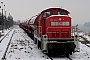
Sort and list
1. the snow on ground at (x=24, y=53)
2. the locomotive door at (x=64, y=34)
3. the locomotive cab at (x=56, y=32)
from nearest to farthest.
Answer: the snow on ground at (x=24, y=53)
the locomotive cab at (x=56, y=32)
the locomotive door at (x=64, y=34)

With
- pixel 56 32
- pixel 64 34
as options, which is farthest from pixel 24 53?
pixel 64 34

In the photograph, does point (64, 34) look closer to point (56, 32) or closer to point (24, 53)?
point (56, 32)

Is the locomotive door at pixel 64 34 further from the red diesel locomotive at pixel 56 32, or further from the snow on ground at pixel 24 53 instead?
the snow on ground at pixel 24 53

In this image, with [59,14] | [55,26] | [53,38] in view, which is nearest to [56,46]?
[53,38]

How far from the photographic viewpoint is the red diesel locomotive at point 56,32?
1199 centimetres

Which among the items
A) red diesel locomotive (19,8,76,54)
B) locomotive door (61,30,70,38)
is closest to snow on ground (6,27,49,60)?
red diesel locomotive (19,8,76,54)

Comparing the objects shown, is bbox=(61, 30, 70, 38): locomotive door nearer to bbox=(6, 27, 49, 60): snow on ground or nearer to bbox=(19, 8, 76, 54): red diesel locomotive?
bbox=(19, 8, 76, 54): red diesel locomotive

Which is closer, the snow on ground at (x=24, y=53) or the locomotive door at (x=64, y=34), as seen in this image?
the snow on ground at (x=24, y=53)

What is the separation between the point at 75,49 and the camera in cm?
1226

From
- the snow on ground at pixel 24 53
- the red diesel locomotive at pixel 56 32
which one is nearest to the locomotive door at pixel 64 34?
the red diesel locomotive at pixel 56 32

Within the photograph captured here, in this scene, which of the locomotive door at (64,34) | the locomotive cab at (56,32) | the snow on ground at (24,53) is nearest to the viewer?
the snow on ground at (24,53)

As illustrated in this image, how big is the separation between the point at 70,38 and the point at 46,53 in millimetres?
2012

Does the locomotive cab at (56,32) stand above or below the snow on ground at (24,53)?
above

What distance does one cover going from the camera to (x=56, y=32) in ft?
41.6
